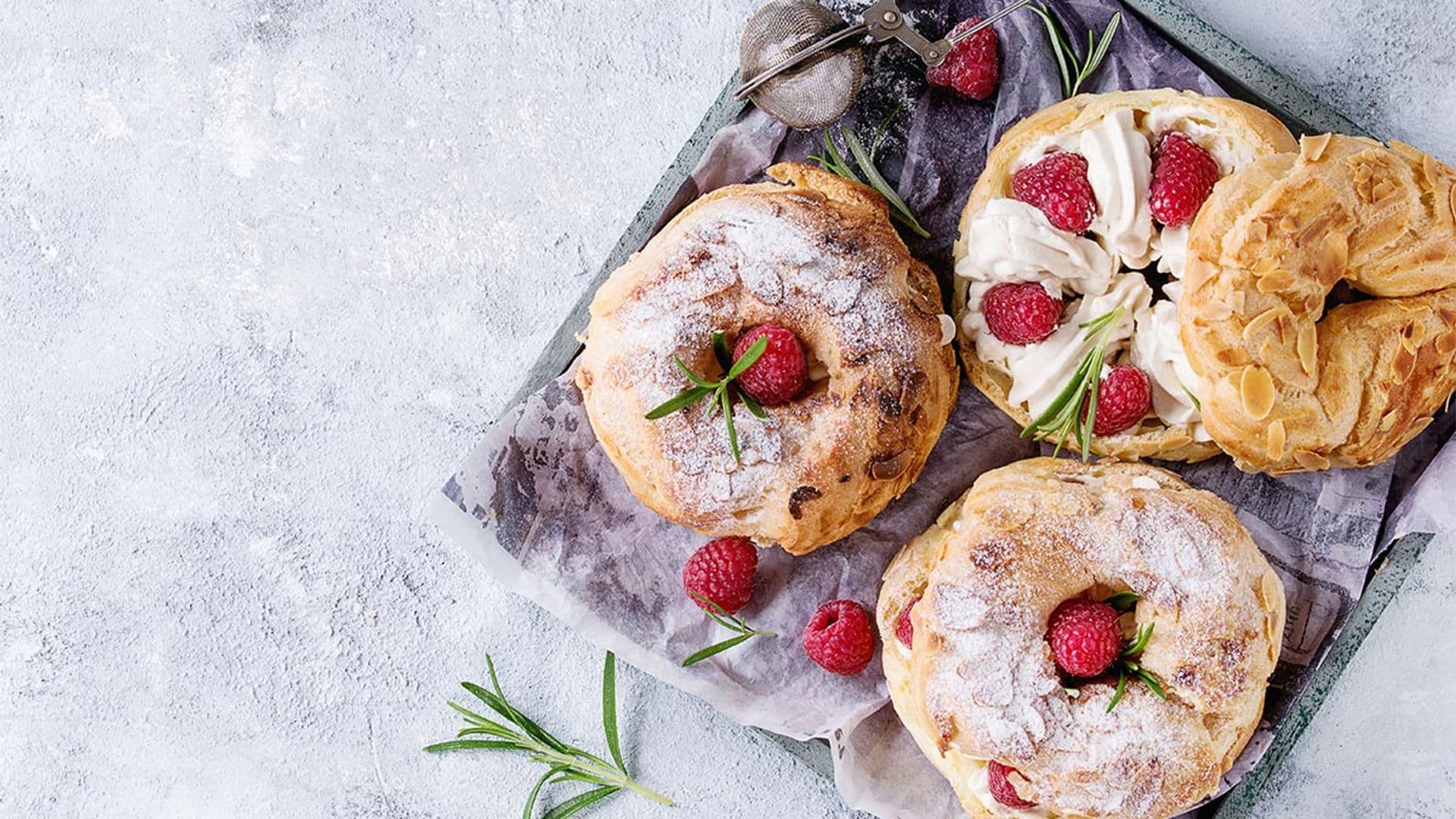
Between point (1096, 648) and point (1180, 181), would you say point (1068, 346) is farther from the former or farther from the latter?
point (1096, 648)

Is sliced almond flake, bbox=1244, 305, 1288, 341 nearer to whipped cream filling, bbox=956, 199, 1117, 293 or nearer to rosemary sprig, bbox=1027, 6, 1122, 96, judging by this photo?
whipped cream filling, bbox=956, 199, 1117, 293

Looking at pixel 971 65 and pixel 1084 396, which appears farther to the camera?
pixel 971 65

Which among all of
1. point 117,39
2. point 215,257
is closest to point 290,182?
point 215,257

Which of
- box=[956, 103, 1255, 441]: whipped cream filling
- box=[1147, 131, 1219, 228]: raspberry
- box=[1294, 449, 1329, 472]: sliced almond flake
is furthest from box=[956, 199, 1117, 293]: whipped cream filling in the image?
box=[1294, 449, 1329, 472]: sliced almond flake

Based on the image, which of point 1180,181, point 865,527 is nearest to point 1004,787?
point 865,527

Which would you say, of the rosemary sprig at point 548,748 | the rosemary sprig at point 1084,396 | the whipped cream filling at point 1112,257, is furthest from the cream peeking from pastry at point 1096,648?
the rosemary sprig at point 548,748

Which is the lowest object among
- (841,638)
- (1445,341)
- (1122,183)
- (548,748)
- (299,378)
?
(548,748)

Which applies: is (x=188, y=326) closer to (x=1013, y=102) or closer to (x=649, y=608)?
(x=649, y=608)
